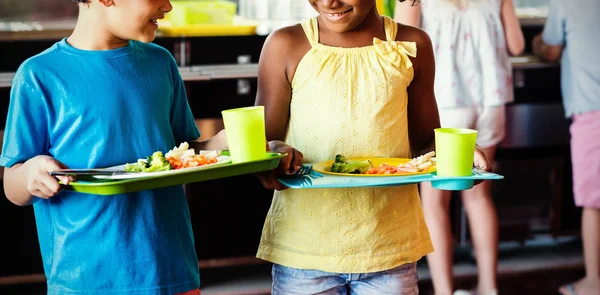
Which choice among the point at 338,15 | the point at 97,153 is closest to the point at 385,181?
the point at 338,15

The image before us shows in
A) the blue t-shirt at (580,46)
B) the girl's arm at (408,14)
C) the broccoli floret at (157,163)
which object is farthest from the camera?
the blue t-shirt at (580,46)

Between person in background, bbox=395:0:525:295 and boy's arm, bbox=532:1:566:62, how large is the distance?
9.9 inches

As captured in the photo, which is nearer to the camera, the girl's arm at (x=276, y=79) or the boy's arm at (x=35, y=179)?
the boy's arm at (x=35, y=179)

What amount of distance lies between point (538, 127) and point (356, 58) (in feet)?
7.84

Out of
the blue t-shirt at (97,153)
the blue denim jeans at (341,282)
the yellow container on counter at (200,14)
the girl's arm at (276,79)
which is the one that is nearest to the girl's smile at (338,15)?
the girl's arm at (276,79)

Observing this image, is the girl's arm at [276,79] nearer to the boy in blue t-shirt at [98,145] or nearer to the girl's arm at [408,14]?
the boy in blue t-shirt at [98,145]

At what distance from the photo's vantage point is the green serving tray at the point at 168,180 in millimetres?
1346

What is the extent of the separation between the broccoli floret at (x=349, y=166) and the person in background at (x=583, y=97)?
2.09m

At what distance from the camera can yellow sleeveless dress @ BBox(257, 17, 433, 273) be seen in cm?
175

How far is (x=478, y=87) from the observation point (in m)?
3.34

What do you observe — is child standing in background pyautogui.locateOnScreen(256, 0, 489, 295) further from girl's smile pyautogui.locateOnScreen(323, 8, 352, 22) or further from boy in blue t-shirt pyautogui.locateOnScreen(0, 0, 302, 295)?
boy in blue t-shirt pyautogui.locateOnScreen(0, 0, 302, 295)

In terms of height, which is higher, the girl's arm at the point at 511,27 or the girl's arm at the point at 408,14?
the girl's arm at the point at 408,14

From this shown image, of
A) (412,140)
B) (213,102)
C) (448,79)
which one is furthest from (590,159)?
(412,140)

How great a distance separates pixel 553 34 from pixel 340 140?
6.95 ft
